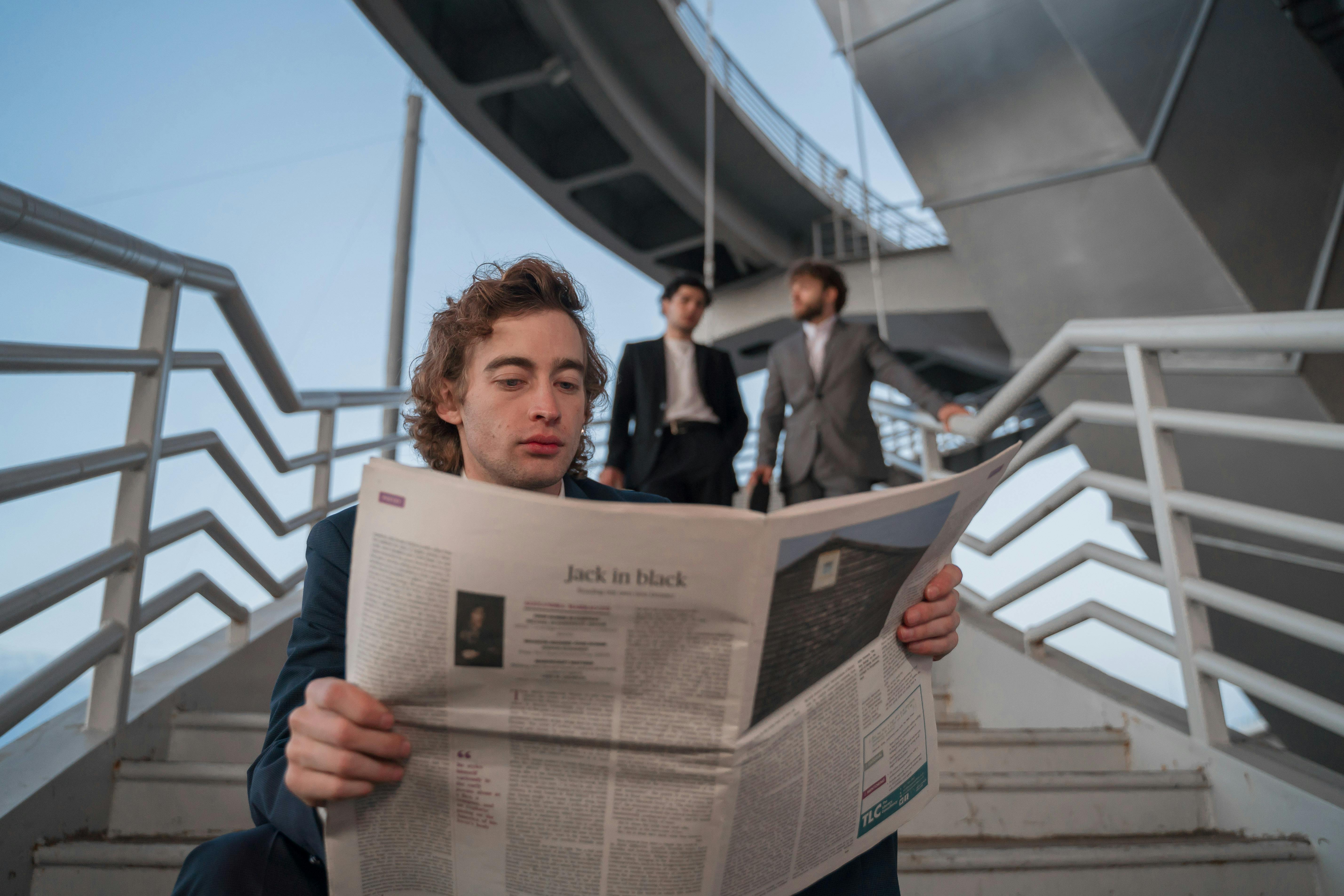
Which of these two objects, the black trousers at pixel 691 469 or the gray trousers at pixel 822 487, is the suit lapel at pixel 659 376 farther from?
the gray trousers at pixel 822 487

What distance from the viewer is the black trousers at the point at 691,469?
8.71 feet

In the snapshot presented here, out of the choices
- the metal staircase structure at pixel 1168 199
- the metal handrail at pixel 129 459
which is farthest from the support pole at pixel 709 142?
the metal handrail at pixel 129 459

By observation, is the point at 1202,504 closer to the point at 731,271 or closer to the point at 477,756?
the point at 477,756

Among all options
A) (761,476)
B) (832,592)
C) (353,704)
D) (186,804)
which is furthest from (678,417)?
(353,704)

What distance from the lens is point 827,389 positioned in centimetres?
272

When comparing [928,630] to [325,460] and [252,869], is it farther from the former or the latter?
[325,460]

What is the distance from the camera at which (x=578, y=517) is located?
570 millimetres

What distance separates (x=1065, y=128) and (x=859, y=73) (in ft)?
4.25

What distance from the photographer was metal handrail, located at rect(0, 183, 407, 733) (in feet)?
3.62

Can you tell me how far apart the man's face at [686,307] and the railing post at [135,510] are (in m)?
1.64

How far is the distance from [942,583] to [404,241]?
6402 millimetres

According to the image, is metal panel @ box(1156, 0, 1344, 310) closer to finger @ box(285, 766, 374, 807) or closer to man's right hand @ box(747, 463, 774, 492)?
man's right hand @ box(747, 463, 774, 492)

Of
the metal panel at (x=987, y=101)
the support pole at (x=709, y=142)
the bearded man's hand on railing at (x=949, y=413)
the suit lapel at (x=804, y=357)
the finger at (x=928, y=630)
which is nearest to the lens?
the finger at (x=928, y=630)

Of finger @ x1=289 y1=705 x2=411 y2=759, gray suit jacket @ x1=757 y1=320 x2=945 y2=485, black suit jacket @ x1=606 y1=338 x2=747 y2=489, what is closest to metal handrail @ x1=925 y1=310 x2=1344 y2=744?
gray suit jacket @ x1=757 y1=320 x2=945 y2=485
